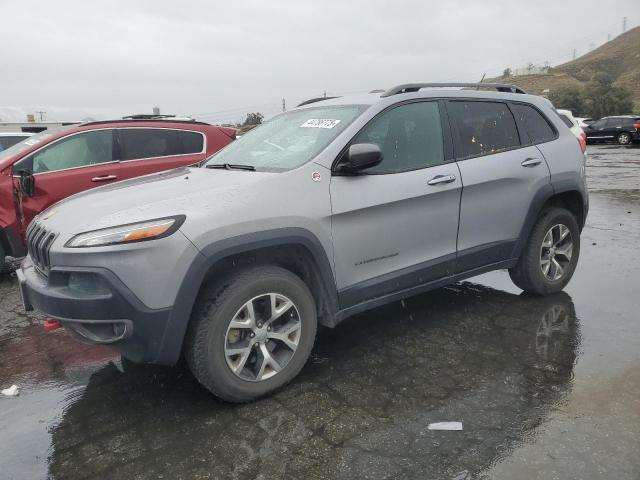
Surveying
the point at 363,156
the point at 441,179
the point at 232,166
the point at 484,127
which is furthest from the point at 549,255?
the point at 232,166

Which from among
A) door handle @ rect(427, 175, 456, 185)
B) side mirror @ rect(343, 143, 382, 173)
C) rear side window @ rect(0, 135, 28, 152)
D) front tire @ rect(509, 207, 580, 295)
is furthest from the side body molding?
rear side window @ rect(0, 135, 28, 152)

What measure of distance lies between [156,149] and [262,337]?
4.34 metres

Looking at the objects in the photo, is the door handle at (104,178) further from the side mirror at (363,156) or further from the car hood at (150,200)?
the side mirror at (363,156)

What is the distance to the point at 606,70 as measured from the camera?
9406 cm

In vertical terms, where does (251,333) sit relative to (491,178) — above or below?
below

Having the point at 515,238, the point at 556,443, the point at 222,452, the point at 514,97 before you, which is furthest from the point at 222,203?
the point at 514,97

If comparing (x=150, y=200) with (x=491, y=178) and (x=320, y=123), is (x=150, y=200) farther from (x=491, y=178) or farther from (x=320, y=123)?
(x=491, y=178)

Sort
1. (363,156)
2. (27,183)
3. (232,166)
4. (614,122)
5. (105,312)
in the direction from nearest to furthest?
(105,312), (363,156), (232,166), (27,183), (614,122)

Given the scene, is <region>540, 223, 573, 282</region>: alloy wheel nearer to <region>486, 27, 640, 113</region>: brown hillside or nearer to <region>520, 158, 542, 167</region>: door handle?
<region>520, 158, 542, 167</region>: door handle

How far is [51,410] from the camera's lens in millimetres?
3113

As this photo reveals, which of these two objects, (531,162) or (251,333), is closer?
(251,333)

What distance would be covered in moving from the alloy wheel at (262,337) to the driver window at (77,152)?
4.14 metres

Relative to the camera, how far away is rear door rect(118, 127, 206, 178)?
6.41 meters

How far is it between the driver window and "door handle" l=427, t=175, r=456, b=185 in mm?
4225
